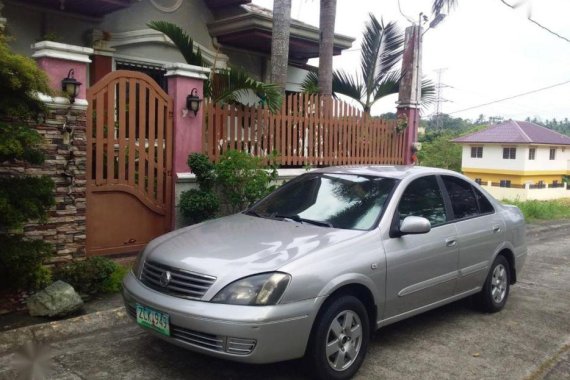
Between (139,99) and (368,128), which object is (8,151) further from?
(368,128)

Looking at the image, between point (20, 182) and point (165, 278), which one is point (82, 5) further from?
point (165, 278)

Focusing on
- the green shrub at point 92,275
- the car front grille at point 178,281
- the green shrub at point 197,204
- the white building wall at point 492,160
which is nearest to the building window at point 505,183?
the white building wall at point 492,160

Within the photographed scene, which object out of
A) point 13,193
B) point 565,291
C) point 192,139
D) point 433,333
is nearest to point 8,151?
point 13,193

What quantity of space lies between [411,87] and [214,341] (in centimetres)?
876

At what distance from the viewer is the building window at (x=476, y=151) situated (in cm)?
3572

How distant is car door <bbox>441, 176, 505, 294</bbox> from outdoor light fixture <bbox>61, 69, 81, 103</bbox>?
3812mm

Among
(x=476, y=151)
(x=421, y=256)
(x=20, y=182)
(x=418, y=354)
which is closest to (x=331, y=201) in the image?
(x=421, y=256)

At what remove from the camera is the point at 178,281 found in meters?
3.73

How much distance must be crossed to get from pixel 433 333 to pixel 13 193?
385cm

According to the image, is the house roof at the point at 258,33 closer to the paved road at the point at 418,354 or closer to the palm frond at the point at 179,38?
the palm frond at the point at 179,38

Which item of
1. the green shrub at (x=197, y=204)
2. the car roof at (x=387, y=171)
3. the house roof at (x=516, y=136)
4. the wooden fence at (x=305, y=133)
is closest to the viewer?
the car roof at (x=387, y=171)

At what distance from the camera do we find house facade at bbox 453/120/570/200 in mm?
32562

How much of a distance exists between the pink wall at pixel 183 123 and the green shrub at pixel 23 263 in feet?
7.72

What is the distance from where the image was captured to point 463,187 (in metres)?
5.62
